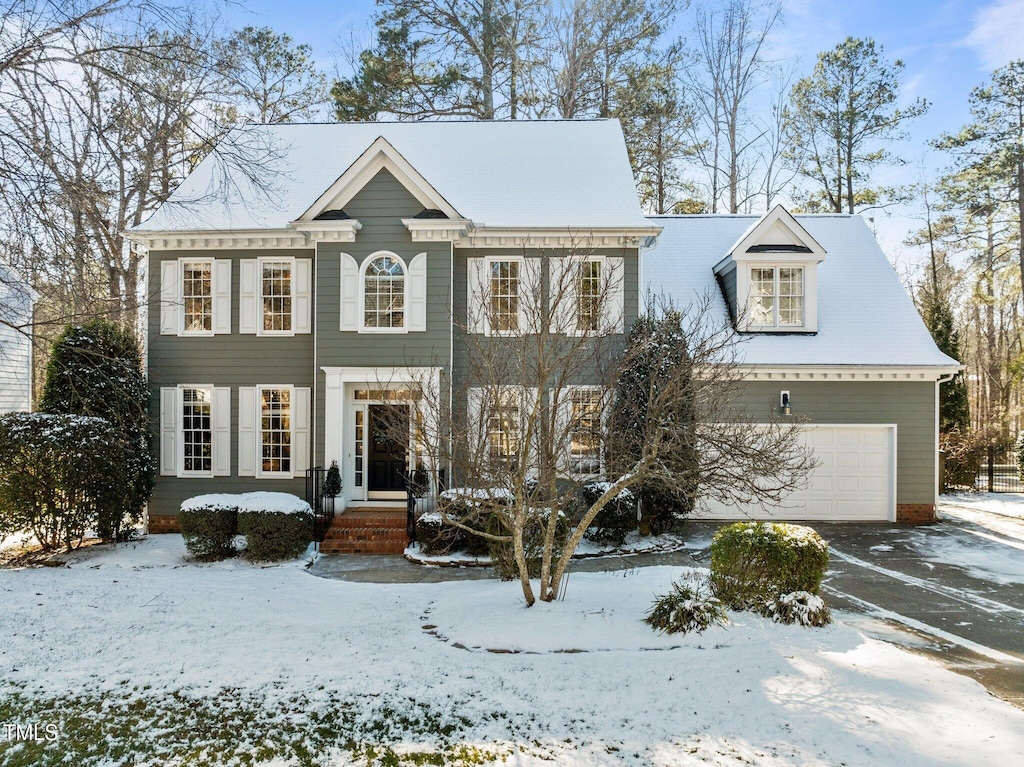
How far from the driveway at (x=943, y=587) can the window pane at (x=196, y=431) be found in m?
10.1

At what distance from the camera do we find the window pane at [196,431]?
12.9 metres

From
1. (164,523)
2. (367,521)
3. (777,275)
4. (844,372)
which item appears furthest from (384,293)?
(844,372)

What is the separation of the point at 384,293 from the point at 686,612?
27.6 feet

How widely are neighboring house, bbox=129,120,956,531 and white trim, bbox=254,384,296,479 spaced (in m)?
0.03

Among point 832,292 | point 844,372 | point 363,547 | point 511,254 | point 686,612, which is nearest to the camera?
point 686,612

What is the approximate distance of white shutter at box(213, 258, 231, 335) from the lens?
12.9m

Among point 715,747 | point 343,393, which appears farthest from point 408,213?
point 715,747

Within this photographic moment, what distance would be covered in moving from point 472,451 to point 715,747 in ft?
11.8

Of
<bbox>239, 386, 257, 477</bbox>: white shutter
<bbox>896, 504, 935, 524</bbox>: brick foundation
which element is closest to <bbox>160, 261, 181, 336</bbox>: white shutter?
<bbox>239, 386, 257, 477</bbox>: white shutter

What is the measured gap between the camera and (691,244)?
52.5 ft

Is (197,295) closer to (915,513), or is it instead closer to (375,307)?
(375,307)

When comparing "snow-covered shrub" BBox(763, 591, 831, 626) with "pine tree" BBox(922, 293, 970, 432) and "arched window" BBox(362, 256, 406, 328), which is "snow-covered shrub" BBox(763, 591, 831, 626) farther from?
"pine tree" BBox(922, 293, 970, 432)

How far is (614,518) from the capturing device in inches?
435

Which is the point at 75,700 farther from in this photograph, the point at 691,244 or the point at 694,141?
the point at 694,141
